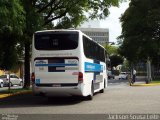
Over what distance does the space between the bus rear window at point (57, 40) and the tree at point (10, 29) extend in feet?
7.14

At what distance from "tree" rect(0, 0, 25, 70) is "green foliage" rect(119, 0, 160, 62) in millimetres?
41135

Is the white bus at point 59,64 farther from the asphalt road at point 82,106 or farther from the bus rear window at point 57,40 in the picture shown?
the asphalt road at point 82,106

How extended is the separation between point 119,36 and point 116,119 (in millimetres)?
64413

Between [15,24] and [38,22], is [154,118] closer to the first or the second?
[15,24]

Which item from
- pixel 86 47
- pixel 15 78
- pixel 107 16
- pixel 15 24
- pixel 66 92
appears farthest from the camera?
pixel 15 78

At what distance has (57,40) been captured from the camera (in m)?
21.4

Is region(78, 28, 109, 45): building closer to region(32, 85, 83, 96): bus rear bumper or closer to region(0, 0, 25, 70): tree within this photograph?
region(0, 0, 25, 70): tree

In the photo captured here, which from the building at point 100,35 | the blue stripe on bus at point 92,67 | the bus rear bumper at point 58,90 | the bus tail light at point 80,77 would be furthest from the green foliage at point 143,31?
the building at point 100,35

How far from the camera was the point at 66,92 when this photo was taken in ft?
68.6

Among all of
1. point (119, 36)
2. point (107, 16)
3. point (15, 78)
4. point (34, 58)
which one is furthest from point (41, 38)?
point (119, 36)

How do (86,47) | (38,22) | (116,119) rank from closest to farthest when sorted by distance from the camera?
(116,119), (86,47), (38,22)

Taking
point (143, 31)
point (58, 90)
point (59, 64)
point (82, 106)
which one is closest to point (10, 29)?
→ point (59, 64)

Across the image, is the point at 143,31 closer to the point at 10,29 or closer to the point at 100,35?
the point at 10,29

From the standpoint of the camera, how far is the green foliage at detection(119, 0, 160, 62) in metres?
68.9
